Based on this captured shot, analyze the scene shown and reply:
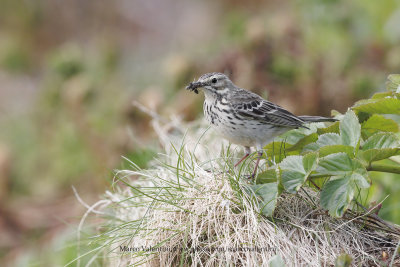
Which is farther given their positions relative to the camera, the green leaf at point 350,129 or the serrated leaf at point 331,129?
the serrated leaf at point 331,129

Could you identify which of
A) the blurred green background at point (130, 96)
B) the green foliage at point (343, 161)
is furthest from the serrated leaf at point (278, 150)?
the blurred green background at point (130, 96)

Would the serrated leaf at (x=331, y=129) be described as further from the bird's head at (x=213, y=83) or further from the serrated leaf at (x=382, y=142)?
the bird's head at (x=213, y=83)

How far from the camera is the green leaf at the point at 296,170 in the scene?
2451 mm

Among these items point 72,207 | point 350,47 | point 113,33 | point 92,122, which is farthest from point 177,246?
point 113,33

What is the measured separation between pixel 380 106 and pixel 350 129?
0.96 ft

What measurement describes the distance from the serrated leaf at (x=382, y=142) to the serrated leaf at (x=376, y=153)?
4 centimetres

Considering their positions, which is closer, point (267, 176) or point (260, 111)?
point (267, 176)

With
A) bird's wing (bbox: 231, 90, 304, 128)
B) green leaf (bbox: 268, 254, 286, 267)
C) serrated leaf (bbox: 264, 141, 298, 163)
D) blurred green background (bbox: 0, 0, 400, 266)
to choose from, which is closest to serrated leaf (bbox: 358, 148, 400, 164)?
serrated leaf (bbox: 264, 141, 298, 163)

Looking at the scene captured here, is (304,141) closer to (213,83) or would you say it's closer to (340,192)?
(340,192)

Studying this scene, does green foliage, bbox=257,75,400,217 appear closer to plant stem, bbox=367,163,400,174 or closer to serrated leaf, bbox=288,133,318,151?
plant stem, bbox=367,163,400,174

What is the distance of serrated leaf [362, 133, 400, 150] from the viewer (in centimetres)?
249

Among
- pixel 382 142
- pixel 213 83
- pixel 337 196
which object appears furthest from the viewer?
pixel 213 83

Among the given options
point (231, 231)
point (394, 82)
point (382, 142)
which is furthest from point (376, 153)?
point (231, 231)

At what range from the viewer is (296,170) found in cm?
250
